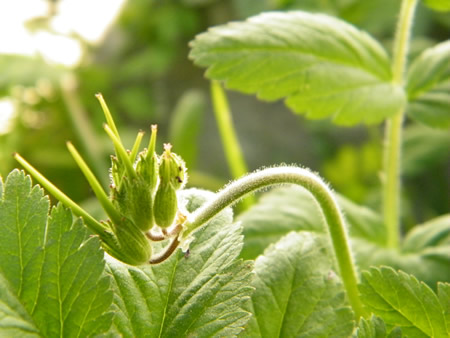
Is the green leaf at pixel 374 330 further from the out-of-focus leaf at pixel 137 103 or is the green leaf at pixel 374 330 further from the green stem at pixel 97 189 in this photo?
the out-of-focus leaf at pixel 137 103

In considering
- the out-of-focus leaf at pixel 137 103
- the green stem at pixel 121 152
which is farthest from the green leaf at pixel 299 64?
the out-of-focus leaf at pixel 137 103

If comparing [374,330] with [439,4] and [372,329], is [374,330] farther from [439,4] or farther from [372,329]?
[439,4]

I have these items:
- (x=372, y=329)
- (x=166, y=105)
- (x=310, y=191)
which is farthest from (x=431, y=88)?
(x=166, y=105)

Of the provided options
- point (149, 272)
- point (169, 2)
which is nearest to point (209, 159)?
point (169, 2)

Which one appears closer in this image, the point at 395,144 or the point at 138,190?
the point at 138,190

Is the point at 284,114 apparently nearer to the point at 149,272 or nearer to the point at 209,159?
the point at 209,159

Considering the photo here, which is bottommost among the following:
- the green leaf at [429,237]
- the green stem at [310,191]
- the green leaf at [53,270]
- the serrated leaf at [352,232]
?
the green leaf at [53,270]

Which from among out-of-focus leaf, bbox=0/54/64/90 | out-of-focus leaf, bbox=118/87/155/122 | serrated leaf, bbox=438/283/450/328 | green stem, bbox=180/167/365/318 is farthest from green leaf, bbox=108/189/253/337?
out-of-focus leaf, bbox=118/87/155/122
